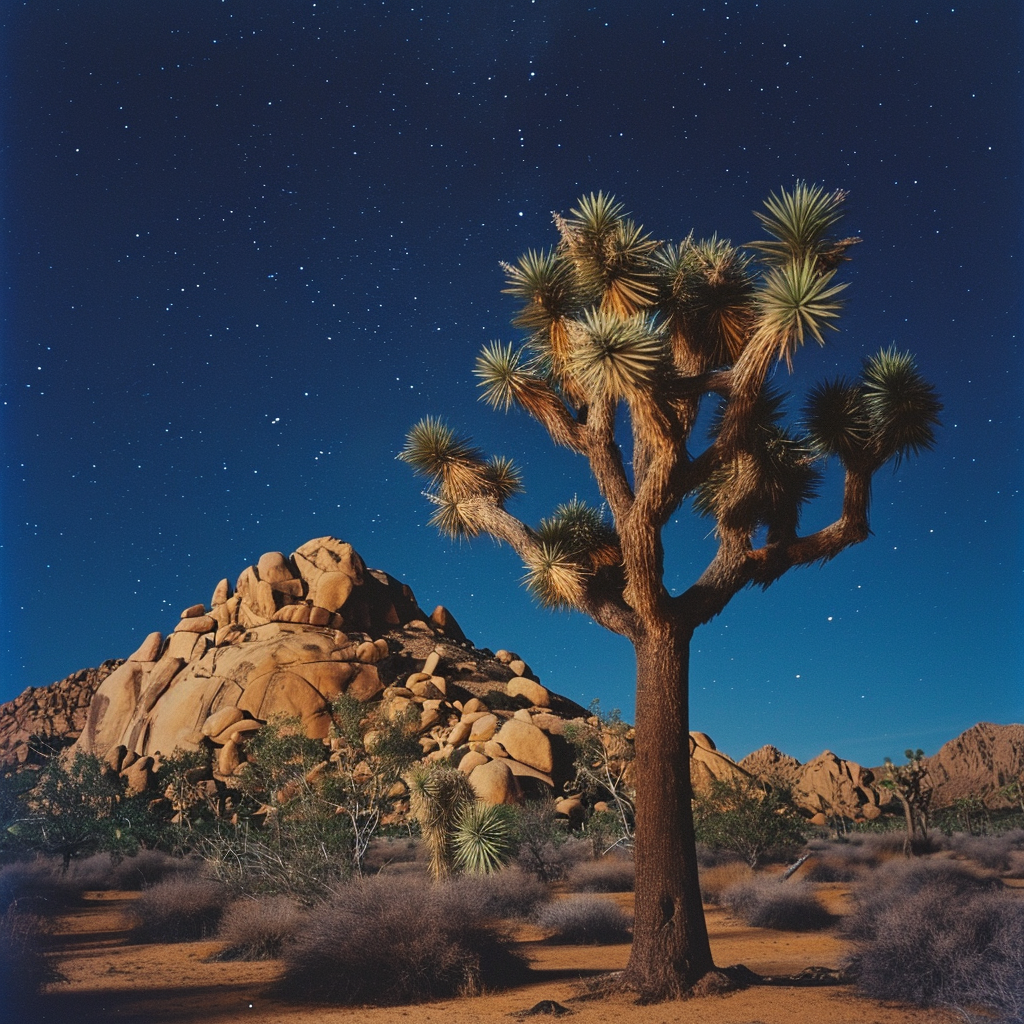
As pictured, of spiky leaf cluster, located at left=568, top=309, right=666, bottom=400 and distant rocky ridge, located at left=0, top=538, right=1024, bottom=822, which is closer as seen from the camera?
spiky leaf cluster, located at left=568, top=309, right=666, bottom=400

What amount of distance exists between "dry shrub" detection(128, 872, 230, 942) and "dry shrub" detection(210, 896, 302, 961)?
1880mm

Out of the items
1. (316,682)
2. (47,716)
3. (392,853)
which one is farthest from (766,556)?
(47,716)

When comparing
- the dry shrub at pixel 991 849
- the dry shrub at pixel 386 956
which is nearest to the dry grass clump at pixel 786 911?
the dry shrub at pixel 386 956

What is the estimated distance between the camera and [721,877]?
20.8 meters

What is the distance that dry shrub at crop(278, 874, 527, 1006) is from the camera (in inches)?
368

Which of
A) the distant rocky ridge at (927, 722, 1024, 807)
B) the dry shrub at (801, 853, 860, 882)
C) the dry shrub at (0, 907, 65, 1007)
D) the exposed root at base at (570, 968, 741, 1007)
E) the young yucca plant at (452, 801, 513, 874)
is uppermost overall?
the distant rocky ridge at (927, 722, 1024, 807)

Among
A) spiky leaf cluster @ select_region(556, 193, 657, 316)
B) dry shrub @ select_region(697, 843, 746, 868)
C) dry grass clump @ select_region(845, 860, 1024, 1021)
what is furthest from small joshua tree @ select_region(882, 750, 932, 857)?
spiky leaf cluster @ select_region(556, 193, 657, 316)

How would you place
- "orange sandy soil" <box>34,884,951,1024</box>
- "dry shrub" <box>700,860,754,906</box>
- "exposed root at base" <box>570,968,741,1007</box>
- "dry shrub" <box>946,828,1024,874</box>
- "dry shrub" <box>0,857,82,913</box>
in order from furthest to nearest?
1. "dry shrub" <box>946,828,1024,874</box>
2. "dry shrub" <box>700,860,754,906</box>
3. "dry shrub" <box>0,857,82,913</box>
4. "exposed root at base" <box>570,968,741,1007</box>
5. "orange sandy soil" <box>34,884,951,1024</box>

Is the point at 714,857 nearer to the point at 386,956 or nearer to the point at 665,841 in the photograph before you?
the point at 665,841

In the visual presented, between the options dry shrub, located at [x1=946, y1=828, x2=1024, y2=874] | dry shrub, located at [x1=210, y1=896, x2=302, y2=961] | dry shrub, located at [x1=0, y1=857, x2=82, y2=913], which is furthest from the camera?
dry shrub, located at [x1=946, y1=828, x2=1024, y2=874]

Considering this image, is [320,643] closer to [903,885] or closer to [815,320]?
[903,885]

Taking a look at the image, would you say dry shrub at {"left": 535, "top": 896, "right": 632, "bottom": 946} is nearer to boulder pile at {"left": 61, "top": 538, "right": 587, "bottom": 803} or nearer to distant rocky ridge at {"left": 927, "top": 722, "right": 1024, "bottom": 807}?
boulder pile at {"left": 61, "top": 538, "right": 587, "bottom": 803}

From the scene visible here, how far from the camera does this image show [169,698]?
39844 millimetres

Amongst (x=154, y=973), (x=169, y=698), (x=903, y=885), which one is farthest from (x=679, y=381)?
(x=169, y=698)
